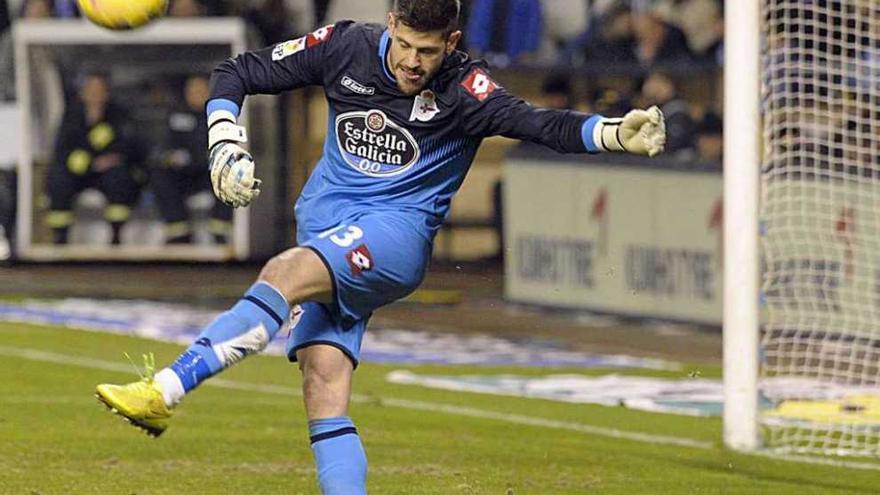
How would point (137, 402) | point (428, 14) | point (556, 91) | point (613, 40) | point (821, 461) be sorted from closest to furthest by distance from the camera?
point (137, 402)
point (428, 14)
point (821, 461)
point (556, 91)
point (613, 40)

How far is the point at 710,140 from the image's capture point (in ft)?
58.8

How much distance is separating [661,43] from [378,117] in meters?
13.6

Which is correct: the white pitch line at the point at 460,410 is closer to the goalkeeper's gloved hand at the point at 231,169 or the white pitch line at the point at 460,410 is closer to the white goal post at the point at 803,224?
the white goal post at the point at 803,224

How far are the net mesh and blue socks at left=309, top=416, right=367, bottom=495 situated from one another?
4.35 metres

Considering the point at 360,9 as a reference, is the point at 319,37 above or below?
above

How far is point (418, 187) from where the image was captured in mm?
7469

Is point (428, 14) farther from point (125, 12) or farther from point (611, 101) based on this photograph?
point (611, 101)

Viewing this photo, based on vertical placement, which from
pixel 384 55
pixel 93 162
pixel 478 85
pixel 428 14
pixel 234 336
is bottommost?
pixel 93 162

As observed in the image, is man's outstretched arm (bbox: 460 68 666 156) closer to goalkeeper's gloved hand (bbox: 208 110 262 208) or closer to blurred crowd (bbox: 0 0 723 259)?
A: goalkeeper's gloved hand (bbox: 208 110 262 208)

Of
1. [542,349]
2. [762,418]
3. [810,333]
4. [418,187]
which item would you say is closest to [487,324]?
[542,349]

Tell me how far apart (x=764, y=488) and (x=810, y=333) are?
479 centimetres

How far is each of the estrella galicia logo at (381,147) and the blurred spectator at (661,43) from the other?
1337cm

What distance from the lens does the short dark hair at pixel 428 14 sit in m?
7.05

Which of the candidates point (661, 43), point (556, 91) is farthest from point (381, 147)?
point (556, 91)
